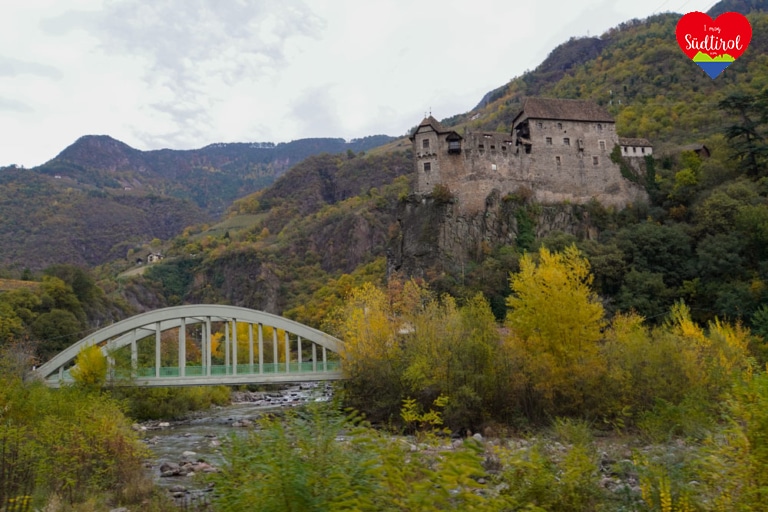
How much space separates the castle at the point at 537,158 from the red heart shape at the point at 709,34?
51.5ft

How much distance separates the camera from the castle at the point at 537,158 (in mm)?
50781

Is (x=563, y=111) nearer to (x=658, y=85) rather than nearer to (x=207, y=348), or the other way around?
(x=207, y=348)

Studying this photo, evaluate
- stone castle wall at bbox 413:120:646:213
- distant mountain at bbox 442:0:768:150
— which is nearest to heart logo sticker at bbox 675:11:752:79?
stone castle wall at bbox 413:120:646:213

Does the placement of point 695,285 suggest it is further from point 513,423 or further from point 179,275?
point 179,275

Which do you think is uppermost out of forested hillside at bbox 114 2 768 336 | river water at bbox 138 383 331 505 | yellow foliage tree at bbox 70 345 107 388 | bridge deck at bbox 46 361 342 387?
forested hillside at bbox 114 2 768 336

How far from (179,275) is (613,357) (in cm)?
10821

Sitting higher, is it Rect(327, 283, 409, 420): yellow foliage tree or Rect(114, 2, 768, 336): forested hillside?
Rect(114, 2, 768, 336): forested hillside

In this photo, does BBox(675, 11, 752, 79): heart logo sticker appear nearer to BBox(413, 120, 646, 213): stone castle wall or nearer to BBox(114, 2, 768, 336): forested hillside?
BBox(114, 2, 768, 336): forested hillside

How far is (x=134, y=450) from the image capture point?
17.7 metres

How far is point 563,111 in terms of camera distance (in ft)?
178

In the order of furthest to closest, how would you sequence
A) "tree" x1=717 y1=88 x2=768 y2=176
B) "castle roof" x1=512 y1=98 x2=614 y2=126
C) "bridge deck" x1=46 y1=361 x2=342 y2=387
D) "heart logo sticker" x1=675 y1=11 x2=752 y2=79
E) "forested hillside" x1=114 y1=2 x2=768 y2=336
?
"castle roof" x1=512 y1=98 x2=614 y2=126 < "tree" x1=717 y1=88 x2=768 y2=176 < "forested hillside" x1=114 y1=2 x2=768 y2=336 < "heart logo sticker" x1=675 y1=11 x2=752 y2=79 < "bridge deck" x1=46 y1=361 x2=342 y2=387

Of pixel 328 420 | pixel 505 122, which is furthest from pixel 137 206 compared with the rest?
pixel 328 420

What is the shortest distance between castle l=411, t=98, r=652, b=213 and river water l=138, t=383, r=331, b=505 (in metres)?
23.0

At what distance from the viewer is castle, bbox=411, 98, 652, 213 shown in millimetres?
50781
